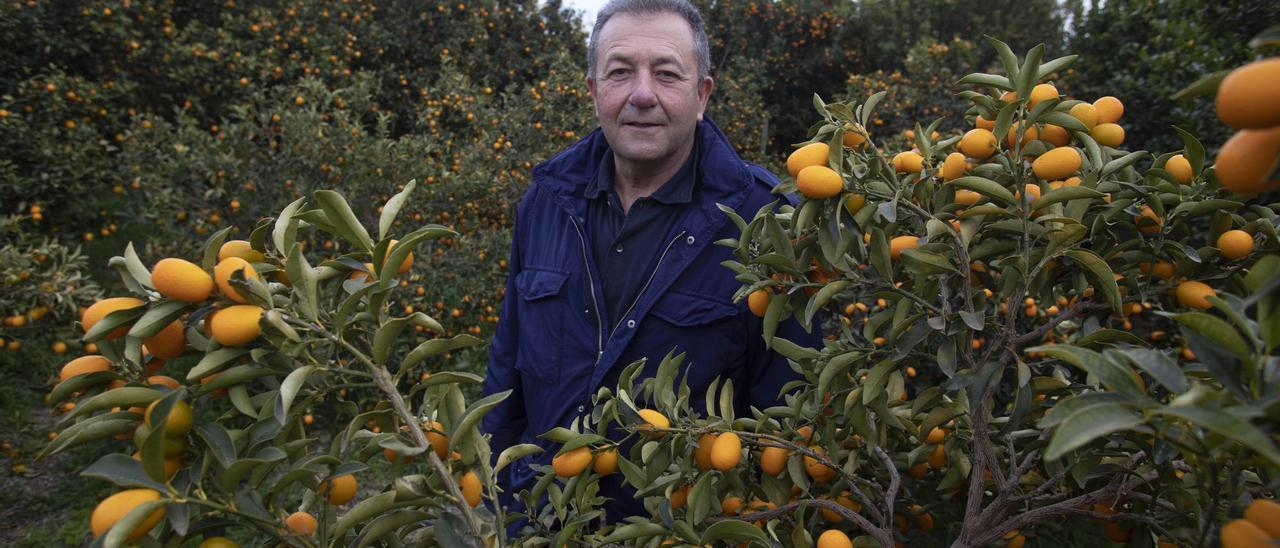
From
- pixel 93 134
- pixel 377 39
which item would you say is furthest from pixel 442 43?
pixel 93 134

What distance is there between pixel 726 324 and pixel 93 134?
15.6 feet

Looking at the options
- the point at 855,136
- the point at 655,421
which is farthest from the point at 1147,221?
the point at 655,421

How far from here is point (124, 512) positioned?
777 millimetres

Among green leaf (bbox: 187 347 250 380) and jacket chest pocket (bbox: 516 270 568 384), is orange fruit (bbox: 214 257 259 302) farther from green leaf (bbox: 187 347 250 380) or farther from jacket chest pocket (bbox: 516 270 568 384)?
jacket chest pocket (bbox: 516 270 568 384)

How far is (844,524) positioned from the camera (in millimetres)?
1378

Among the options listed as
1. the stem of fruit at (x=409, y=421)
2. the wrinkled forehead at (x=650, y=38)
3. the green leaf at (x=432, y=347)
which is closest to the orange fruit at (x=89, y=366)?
the stem of fruit at (x=409, y=421)

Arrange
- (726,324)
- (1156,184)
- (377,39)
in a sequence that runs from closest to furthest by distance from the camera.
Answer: (1156,184) < (726,324) < (377,39)

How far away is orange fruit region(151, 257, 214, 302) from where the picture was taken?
0.83m

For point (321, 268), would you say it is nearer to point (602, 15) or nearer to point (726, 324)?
point (726, 324)

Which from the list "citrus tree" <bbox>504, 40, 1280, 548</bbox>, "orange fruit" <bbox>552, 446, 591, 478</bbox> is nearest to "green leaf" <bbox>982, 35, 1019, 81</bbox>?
"citrus tree" <bbox>504, 40, 1280, 548</bbox>

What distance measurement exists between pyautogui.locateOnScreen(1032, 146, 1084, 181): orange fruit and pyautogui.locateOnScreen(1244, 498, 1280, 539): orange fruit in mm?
462

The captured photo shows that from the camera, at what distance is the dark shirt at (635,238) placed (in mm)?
1898

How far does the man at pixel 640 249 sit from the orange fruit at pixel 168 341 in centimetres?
102

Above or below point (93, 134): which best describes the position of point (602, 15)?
above
